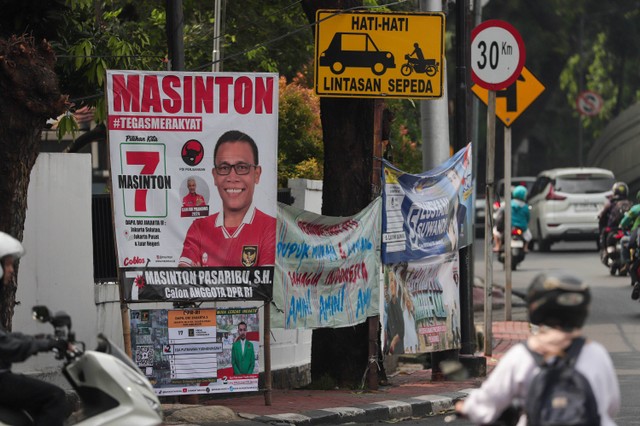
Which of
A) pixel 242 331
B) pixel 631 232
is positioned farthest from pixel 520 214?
pixel 242 331

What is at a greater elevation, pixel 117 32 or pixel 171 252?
pixel 117 32

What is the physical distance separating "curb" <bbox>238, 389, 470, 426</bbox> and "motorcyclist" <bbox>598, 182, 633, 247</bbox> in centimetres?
1382

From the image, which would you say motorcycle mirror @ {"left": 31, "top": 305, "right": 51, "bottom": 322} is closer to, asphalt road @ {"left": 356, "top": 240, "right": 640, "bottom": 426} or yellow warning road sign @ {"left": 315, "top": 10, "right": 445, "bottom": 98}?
asphalt road @ {"left": 356, "top": 240, "right": 640, "bottom": 426}

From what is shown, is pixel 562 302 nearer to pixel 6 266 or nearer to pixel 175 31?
pixel 6 266

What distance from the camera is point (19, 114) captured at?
10109 mm

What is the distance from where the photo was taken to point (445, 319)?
1441 cm

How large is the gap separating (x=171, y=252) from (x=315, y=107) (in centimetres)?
711

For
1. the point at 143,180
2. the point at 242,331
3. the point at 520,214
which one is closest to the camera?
the point at 143,180

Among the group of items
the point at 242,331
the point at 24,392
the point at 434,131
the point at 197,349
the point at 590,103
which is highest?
the point at 590,103

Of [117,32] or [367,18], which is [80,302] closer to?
[367,18]

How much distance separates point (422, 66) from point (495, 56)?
262cm

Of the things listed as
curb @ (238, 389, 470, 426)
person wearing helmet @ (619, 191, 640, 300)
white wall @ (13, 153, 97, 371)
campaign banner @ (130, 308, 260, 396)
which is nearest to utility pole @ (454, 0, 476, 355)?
curb @ (238, 389, 470, 426)

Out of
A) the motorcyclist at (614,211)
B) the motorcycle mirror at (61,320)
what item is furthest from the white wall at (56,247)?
the motorcyclist at (614,211)

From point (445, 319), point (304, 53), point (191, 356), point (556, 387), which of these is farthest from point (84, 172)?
point (304, 53)
